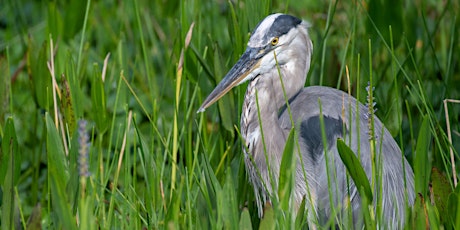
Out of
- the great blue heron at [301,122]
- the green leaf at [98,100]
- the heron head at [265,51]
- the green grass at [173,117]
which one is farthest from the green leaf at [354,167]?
the green leaf at [98,100]

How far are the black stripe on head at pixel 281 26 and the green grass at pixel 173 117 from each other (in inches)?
2.6

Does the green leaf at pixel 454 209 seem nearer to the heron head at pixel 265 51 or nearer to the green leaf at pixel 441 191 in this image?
the green leaf at pixel 441 191

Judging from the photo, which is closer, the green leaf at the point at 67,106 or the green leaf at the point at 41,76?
the green leaf at the point at 67,106

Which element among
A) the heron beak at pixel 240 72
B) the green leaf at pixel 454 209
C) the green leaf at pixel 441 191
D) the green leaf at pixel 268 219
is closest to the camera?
the green leaf at pixel 268 219

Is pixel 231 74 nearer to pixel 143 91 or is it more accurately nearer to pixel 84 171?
pixel 84 171

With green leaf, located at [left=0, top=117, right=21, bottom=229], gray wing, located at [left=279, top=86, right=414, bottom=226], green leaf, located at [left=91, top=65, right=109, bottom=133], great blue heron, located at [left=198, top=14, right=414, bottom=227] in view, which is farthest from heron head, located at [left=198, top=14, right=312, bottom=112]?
green leaf, located at [left=0, top=117, right=21, bottom=229]

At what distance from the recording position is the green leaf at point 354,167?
1849 mm

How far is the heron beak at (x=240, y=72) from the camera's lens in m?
2.52

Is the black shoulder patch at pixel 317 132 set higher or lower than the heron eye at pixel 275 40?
lower

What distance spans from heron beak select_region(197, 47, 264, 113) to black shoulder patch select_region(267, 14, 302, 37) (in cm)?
6

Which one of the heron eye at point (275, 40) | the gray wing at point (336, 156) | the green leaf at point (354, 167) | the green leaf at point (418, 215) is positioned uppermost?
the heron eye at point (275, 40)

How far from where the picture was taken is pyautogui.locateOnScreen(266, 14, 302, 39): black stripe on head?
2582mm

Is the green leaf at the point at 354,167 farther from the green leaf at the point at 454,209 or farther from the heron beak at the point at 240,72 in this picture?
the heron beak at the point at 240,72

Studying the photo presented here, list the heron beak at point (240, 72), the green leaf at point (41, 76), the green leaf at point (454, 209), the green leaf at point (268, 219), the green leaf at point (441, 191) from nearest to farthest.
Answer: the green leaf at point (268, 219)
the green leaf at point (454, 209)
the green leaf at point (441, 191)
the heron beak at point (240, 72)
the green leaf at point (41, 76)
